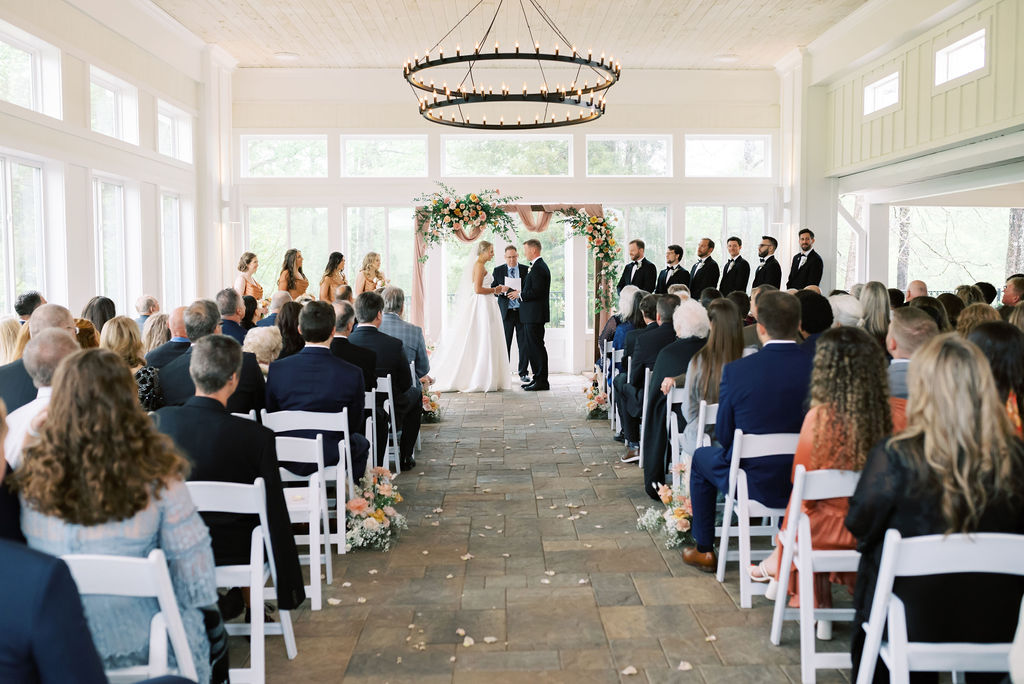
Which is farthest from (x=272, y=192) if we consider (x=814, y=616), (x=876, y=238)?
(x=814, y=616)

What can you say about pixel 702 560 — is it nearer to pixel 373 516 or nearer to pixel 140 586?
pixel 373 516

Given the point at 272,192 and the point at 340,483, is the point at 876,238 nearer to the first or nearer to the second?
the point at 272,192

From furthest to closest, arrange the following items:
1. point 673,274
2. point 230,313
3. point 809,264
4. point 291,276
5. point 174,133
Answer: point 174,133
point 673,274
point 809,264
point 291,276
point 230,313

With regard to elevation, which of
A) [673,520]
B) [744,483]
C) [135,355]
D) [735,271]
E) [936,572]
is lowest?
[673,520]

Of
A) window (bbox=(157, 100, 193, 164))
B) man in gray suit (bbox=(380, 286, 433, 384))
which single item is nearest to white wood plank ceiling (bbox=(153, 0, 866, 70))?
window (bbox=(157, 100, 193, 164))

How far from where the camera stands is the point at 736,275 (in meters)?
11.9

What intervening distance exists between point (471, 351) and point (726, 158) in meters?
5.59

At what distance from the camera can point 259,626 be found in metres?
3.02

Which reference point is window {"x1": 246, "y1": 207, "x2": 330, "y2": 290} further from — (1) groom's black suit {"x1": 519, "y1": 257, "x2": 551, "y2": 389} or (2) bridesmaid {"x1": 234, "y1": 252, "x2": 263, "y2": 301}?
(1) groom's black suit {"x1": 519, "y1": 257, "x2": 551, "y2": 389}

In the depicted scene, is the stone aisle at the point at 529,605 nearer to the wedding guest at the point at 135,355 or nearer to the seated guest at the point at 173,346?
the wedding guest at the point at 135,355

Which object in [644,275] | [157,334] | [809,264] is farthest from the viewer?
[809,264]

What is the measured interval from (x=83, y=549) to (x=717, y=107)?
12.8 meters

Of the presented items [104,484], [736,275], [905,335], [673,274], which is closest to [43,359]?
[104,484]

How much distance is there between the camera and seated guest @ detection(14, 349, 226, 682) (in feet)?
6.91
